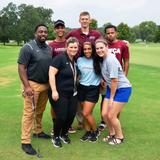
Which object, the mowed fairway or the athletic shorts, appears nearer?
the mowed fairway

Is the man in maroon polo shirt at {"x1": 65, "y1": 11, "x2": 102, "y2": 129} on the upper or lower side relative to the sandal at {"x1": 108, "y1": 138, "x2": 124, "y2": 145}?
upper

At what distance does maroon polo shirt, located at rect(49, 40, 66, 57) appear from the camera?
6.85 m

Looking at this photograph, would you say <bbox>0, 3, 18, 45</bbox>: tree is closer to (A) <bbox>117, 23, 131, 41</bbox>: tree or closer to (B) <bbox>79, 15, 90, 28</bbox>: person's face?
(A) <bbox>117, 23, 131, 41</bbox>: tree

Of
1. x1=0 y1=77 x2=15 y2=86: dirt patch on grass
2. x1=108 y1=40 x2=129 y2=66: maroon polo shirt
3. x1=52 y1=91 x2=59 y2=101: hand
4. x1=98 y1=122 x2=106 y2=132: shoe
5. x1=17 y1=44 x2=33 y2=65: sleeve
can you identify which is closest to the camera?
x1=17 y1=44 x2=33 y2=65: sleeve

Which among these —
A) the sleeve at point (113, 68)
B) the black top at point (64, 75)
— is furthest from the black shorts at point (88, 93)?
the sleeve at point (113, 68)

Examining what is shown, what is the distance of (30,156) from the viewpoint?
5.96 metres

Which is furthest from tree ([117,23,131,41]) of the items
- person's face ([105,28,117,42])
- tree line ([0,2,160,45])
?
person's face ([105,28,117,42])

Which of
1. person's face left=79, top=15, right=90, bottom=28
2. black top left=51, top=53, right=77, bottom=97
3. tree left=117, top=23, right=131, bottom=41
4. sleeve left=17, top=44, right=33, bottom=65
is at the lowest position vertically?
tree left=117, top=23, right=131, bottom=41

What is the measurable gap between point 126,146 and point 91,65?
156 centimetres

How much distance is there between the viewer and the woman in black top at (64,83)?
20.6ft

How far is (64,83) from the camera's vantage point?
20.9 ft

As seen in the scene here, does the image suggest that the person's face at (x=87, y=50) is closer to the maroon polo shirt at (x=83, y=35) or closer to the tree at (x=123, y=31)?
the maroon polo shirt at (x=83, y=35)

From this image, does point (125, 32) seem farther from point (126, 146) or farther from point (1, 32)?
point (126, 146)

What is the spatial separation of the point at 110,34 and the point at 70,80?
133 cm
